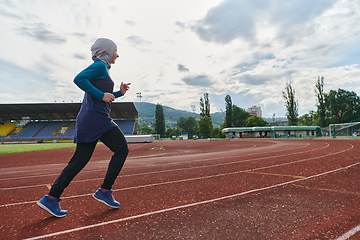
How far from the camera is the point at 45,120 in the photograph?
199ft

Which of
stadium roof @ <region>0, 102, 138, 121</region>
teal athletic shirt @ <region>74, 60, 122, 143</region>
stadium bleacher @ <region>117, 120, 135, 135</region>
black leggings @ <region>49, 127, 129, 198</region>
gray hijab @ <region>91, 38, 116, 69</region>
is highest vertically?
stadium roof @ <region>0, 102, 138, 121</region>

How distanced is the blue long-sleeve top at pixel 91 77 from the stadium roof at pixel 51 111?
49.1 metres

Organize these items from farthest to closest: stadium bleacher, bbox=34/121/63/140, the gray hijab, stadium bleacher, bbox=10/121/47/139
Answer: stadium bleacher, bbox=10/121/47/139, stadium bleacher, bbox=34/121/63/140, the gray hijab

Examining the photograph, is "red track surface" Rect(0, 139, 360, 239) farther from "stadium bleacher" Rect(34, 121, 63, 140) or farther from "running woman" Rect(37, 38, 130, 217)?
"stadium bleacher" Rect(34, 121, 63, 140)

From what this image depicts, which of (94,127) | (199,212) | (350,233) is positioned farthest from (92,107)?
(350,233)

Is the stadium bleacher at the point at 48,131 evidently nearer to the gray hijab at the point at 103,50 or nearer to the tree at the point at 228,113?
the tree at the point at 228,113

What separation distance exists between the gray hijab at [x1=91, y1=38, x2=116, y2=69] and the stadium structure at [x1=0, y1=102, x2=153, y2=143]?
4910cm

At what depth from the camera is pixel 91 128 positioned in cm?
267

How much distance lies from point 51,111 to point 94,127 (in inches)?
2481

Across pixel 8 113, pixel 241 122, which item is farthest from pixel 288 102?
pixel 8 113

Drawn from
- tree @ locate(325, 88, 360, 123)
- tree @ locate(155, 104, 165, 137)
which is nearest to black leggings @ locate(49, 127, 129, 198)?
tree @ locate(325, 88, 360, 123)

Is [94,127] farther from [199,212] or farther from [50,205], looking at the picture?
[199,212]

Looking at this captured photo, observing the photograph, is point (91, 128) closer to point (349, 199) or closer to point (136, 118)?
point (349, 199)

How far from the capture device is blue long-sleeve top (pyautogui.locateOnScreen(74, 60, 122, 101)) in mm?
2533
